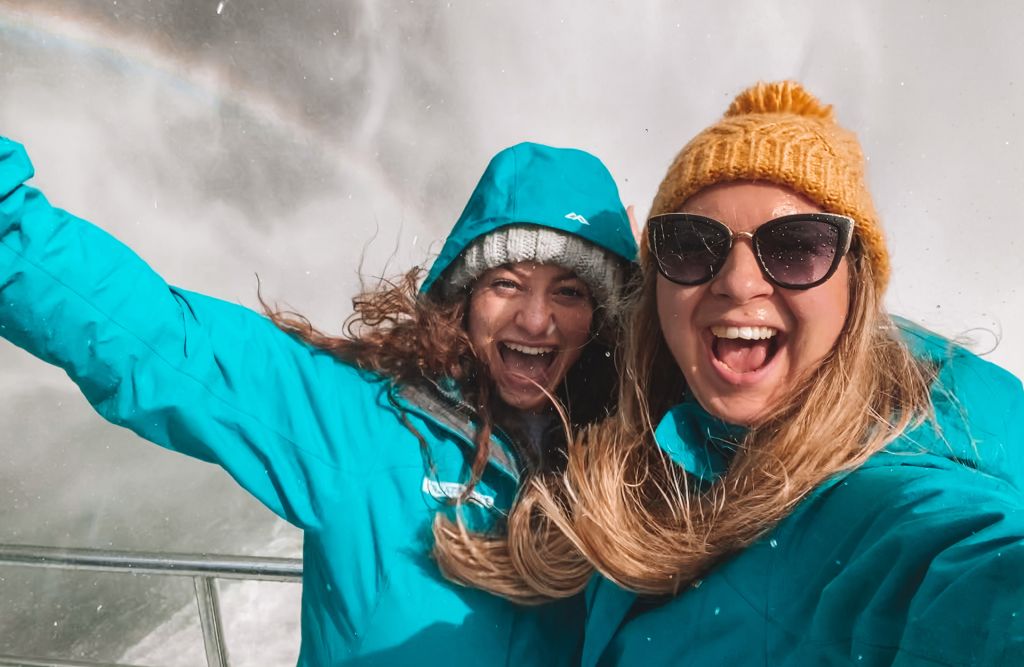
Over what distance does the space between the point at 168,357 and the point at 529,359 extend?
88 centimetres

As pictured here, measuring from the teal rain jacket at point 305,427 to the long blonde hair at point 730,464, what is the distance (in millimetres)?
209

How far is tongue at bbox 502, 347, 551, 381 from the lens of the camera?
2.01 m

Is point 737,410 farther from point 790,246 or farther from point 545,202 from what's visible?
point 545,202

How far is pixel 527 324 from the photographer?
76.7 inches

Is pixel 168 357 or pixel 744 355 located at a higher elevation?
pixel 744 355

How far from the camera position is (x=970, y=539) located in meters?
0.79

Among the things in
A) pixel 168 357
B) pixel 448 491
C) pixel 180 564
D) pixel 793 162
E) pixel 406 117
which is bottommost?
pixel 180 564

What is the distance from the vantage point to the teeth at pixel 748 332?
130 centimetres

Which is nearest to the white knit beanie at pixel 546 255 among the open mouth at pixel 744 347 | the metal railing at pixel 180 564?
the open mouth at pixel 744 347

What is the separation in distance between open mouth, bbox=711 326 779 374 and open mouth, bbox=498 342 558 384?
2.22ft

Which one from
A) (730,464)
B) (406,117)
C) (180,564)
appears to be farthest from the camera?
(406,117)

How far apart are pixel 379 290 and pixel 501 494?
0.68 meters

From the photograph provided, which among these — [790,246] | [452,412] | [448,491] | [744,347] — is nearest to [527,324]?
[452,412]

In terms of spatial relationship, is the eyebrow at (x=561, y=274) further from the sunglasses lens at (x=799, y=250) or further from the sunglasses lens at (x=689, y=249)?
the sunglasses lens at (x=799, y=250)
